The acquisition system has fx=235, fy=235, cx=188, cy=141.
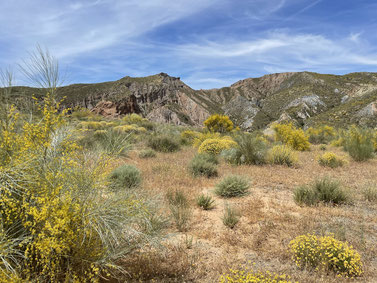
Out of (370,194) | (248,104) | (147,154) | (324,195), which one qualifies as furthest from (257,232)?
(248,104)

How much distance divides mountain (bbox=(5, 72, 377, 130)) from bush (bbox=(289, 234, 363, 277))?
32555 mm

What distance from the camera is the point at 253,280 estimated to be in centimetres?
232

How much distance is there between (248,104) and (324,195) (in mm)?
81074

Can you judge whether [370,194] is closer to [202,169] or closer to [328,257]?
[328,257]

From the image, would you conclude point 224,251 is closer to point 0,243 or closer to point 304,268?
point 304,268

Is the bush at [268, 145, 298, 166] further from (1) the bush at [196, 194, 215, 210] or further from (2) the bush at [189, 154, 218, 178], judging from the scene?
(1) the bush at [196, 194, 215, 210]

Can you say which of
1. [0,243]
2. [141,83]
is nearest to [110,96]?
[141,83]

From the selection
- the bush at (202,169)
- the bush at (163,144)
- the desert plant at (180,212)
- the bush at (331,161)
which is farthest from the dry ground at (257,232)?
the bush at (163,144)

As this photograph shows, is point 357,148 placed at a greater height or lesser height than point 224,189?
greater

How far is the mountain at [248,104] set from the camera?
3715 centimetres

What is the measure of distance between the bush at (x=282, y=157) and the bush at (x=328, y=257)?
6187mm

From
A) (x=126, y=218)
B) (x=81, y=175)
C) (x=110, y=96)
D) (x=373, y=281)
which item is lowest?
(x=373, y=281)

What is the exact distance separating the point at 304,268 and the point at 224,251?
3.48 feet

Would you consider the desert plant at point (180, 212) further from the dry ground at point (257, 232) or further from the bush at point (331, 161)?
the bush at point (331, 161)
